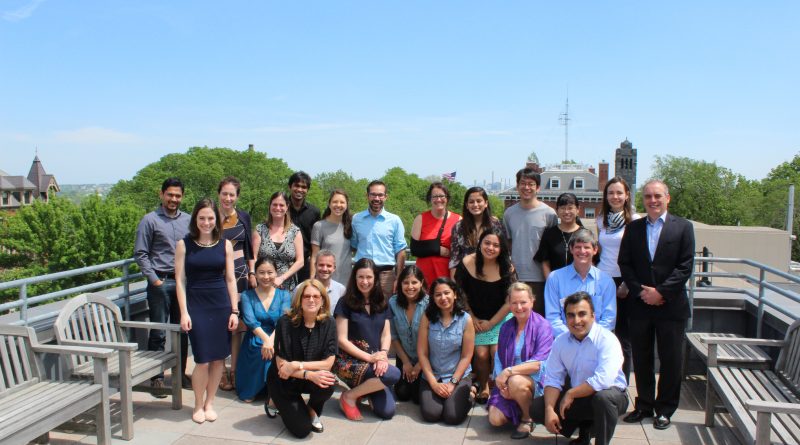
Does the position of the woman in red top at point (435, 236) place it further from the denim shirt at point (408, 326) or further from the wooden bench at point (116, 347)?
the wooden bench at point (116, 347)

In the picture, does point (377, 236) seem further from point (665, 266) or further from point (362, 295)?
point (665, 266)

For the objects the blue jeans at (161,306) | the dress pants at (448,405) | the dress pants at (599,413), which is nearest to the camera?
the dress pants at (599,413)

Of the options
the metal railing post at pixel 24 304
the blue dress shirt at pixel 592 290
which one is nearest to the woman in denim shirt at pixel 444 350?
the blue dress shirt at pixel 592 290

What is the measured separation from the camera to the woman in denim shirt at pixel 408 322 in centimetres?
491

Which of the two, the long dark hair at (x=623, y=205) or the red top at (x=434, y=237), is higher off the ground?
the long dark hair at (x=623, y=205)

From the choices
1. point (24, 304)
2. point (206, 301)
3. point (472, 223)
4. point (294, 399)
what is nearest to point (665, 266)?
point (472, 223)

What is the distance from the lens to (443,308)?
4.66 meters

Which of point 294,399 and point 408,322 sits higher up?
point 408,322

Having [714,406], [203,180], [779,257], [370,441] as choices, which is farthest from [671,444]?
[203,180]

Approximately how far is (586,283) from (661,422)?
1.19 m

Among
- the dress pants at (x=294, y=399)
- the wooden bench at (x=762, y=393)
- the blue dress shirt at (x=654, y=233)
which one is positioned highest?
the blue dress shirt at (x=654, y=233)

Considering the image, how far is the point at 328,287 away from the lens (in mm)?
5094

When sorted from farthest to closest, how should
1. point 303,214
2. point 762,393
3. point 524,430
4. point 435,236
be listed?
point 303,214
point 435,236
point 524,430
point 762,393

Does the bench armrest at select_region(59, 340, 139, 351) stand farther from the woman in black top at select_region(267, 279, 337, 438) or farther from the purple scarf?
the purple scarf
